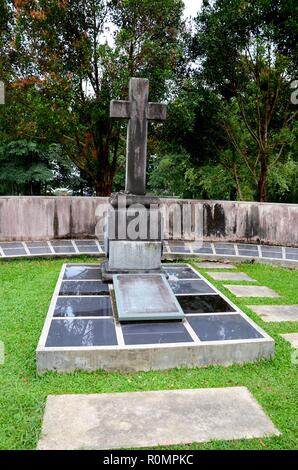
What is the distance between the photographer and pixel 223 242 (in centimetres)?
1034

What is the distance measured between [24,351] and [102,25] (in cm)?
1029

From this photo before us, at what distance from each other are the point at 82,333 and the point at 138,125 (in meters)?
3.79

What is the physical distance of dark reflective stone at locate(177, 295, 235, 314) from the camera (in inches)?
217

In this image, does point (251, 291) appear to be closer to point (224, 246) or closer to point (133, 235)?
point (133, 235)

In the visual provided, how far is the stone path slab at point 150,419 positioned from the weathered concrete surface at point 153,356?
19.2 inches

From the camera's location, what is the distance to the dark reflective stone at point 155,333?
4.48 meters

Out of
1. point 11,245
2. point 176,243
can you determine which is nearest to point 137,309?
point 176,243

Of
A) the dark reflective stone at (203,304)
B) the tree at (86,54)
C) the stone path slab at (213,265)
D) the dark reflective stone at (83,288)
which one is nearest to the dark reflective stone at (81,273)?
the dark reflective stone at (83,288)

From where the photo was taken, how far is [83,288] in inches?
248

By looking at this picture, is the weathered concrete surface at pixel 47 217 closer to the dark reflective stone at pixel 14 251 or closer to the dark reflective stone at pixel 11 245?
the dark reflective stone at pixel 11 245

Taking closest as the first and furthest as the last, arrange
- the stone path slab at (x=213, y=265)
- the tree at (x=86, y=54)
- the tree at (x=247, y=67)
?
the stone path slab at (x=213, y=265)
the tree at (x=86, y=54)
the tree at (x=247, y=67)
